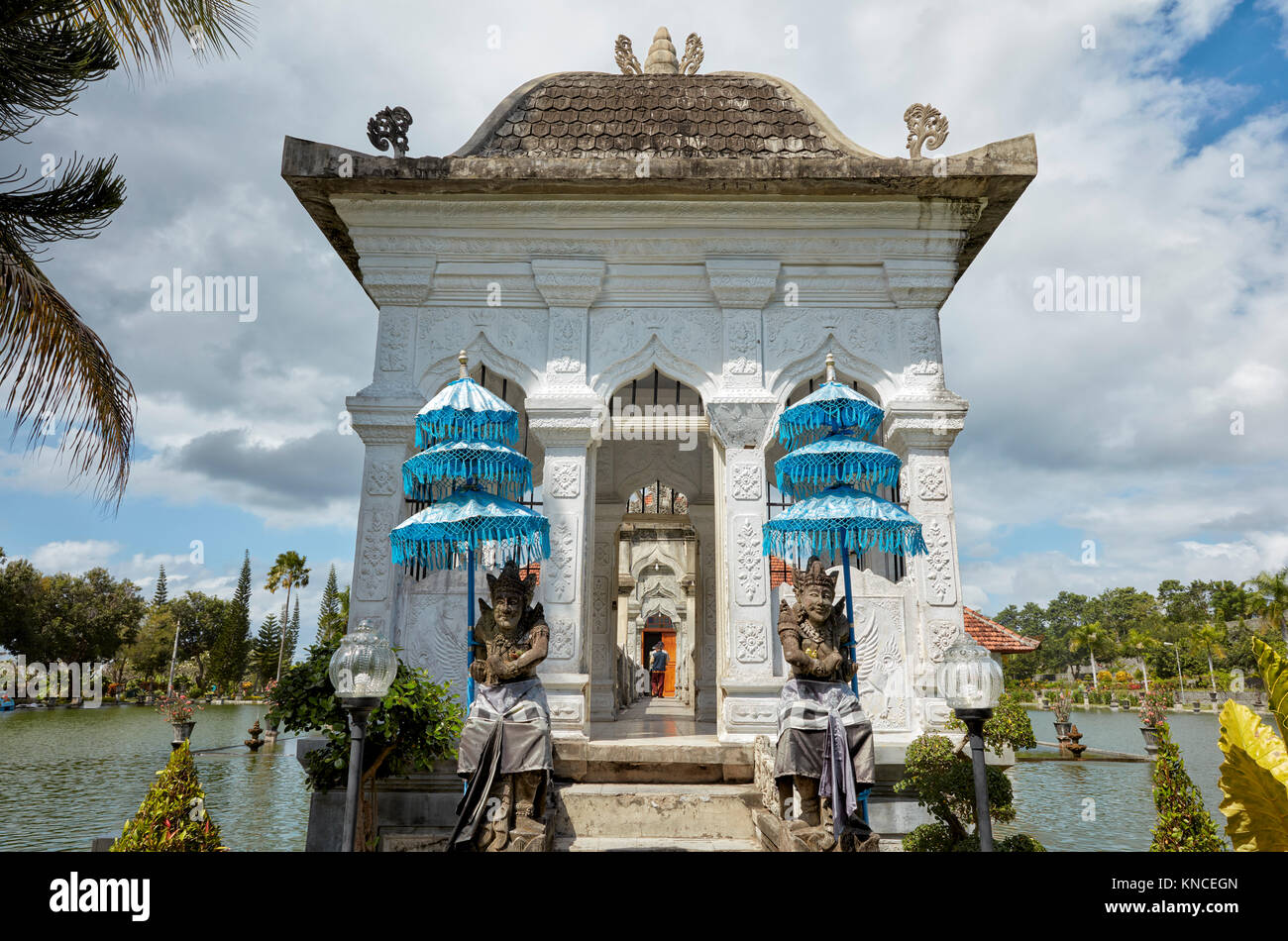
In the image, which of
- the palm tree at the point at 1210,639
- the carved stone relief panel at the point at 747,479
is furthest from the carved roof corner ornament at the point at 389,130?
the palm tree at the point at 1210,639

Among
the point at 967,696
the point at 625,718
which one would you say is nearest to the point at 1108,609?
the point at 625,718

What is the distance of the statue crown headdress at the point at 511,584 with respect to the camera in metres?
5.85

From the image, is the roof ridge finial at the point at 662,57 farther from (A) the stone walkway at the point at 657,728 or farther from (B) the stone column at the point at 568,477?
(A) the stone walkway at the point at 657,728

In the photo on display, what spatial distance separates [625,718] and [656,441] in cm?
434

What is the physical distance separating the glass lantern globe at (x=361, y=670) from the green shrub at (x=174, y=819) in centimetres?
181

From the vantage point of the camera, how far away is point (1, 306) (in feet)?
20.8

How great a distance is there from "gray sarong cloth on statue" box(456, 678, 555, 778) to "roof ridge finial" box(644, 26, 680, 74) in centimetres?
954

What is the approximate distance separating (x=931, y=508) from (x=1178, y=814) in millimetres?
3450

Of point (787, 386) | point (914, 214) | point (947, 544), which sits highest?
point (914, 214)

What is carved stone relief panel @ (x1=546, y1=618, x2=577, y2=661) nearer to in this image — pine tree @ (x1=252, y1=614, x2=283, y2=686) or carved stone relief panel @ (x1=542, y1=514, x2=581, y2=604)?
carved stone relief panel @ (x1=542, y1=514, x2=581, y2=604)

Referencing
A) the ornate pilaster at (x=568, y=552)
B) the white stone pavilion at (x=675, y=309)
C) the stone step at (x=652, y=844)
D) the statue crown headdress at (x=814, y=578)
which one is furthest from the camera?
the white stone pavilion at (x=675, y=309)

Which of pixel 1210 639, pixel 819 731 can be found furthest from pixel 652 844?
pixel 1210 639
